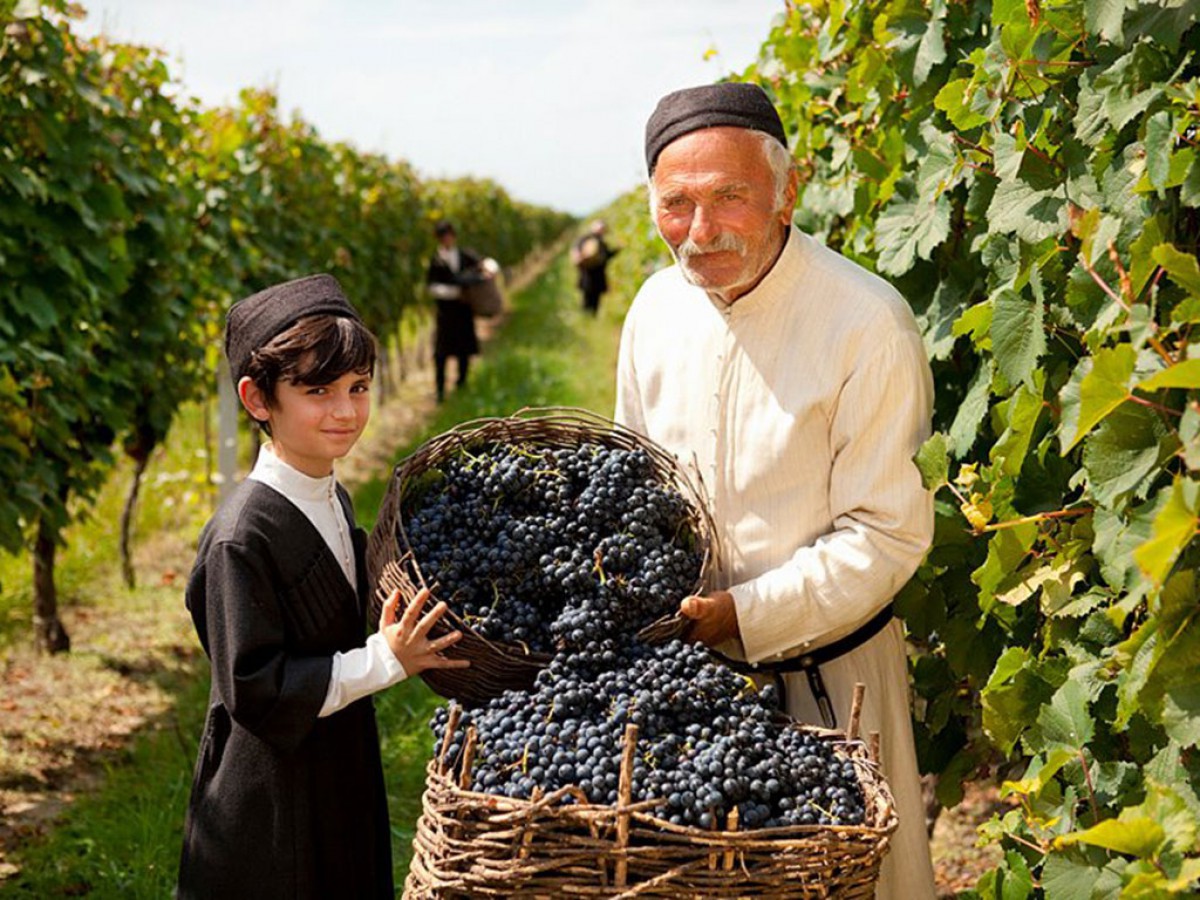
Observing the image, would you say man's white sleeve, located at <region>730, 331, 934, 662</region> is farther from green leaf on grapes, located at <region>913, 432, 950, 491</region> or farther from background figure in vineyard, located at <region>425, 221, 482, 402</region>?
background figure in vineyard, located at <region>425, 221, 482, 402</region>

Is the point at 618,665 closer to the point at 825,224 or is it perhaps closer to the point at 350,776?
the point at 350,776

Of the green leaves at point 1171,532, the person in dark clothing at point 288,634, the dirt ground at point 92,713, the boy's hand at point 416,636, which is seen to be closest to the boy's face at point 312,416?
the person in dark clothing at point 288,634

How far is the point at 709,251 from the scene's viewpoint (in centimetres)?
248

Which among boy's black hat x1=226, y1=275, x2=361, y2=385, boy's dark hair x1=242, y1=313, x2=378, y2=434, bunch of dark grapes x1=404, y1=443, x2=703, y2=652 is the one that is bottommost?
bunch of dark grapes x1=404, y1=443, x2=703, y2=652

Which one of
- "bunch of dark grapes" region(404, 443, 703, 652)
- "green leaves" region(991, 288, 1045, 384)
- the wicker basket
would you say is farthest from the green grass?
"green leaves" region(991, 288, 1045, 384)

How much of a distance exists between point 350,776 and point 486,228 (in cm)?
2252

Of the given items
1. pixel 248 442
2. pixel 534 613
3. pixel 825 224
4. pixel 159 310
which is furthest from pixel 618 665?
pixel 248 442

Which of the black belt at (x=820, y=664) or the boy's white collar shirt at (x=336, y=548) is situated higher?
the boy's white collar shirt at (x=336, y=548)

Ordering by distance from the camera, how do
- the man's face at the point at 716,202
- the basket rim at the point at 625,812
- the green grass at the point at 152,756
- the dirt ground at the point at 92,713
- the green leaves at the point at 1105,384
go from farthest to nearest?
1. the dirt ground at the point at 92,713
2. the green grass at the point at 152,756
3. the man's face at the point at 716,202
4. the basket rim at the point at 625,812
5. the green leaves at the point at 1105,384

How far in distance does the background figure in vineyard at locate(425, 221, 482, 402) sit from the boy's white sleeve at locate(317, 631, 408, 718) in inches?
459

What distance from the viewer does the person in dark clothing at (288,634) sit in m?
2.35

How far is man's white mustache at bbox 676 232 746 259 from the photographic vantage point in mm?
2459

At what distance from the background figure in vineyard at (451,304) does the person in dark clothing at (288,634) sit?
1138 cm

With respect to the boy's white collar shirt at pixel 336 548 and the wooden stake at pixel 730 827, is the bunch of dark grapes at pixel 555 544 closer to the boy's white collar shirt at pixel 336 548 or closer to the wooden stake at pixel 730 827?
the boy's white collar shirt at pixel 336 548
